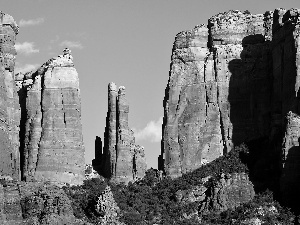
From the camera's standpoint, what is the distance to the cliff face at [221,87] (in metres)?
148

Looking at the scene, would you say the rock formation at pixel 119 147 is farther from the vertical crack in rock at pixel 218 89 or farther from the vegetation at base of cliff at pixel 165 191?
the vertical crack in rock at pixel 218 89

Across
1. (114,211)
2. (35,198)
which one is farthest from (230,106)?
(35,198)

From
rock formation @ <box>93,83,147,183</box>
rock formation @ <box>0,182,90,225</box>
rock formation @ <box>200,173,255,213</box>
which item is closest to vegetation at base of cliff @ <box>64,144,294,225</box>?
rock formation @ <box>200,173,255,213</box>

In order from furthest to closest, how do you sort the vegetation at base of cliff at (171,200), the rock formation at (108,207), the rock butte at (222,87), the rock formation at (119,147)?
the rock butte at (222,87) < the rock formation at (119,147) < the vegetation at base of cliff at (171,200) < the rock formation at (108,207)

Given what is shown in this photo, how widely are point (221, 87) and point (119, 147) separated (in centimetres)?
1428

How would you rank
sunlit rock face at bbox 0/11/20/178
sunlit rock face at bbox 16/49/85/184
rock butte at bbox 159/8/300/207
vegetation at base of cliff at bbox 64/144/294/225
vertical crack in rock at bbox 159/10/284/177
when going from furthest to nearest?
vertical crack in rock at bbox 159/10/284/177, rock butte at bbox 159/8/300/207, sunlit rock face at bbox 16/49/85/184, sunlit rock face at bbox 0/11/20/178, vegetation at base of cliff at bbox 64/144/294/225

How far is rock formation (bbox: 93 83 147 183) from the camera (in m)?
146

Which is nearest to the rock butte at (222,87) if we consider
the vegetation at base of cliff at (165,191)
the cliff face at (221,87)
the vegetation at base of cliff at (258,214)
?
the cliff face at (221,87)

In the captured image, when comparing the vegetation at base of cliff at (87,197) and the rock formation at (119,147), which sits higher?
the rock formation at (119,147)

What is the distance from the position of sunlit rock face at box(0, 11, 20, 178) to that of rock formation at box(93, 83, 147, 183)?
11.5 meters

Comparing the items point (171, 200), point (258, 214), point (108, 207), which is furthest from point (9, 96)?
point (258, 214)

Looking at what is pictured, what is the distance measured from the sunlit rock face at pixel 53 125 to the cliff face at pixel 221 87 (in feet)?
40.4

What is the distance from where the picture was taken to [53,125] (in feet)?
468

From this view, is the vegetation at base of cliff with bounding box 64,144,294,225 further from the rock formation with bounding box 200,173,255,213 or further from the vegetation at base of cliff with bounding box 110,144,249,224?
the rock formation with bounding box 200,173,255,213
